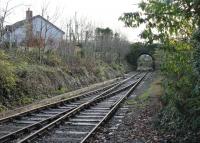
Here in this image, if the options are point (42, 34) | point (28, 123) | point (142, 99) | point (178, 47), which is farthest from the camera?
point (42, 34)

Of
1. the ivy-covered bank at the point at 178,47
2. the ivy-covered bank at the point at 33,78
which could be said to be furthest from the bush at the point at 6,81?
the ivy-covered bank at the point at 178,47

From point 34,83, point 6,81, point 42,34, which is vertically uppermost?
point 42,34

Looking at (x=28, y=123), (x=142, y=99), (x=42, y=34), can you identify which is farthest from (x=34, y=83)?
(x=42, y=34)

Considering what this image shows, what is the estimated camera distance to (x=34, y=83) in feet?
75.4

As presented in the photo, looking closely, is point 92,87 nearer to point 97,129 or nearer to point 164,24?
point 97,129

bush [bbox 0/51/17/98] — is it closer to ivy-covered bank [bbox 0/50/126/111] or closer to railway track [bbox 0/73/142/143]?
ivy-covered bank [bbox 0/50/126/111]

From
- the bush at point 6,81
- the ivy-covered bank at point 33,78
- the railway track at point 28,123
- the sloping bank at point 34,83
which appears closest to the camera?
the railway track at point 28,123

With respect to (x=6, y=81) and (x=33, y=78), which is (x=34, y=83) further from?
(x=6, y=81)

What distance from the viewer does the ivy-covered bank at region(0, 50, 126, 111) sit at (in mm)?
19078

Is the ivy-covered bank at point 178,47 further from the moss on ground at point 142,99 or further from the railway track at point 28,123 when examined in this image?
the moss on ground at point 142,99

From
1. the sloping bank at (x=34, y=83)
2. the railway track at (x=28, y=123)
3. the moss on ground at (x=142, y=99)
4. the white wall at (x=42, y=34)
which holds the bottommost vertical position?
the moss on ground at (x=142, y=99)

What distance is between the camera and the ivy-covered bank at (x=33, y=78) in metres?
19.1

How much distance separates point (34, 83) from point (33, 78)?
62 centimetres

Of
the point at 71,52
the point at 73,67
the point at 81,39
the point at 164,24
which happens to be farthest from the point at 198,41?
the point at 81,39
